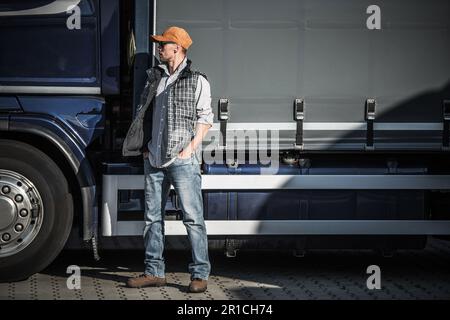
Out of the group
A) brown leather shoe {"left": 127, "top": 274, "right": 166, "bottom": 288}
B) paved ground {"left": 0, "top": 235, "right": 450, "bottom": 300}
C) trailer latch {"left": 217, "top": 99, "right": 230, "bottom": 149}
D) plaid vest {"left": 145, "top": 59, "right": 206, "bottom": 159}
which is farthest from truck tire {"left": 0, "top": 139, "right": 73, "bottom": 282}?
trailer latch {"left": 217, "top": 99, "right": 230, "bottom": 149}

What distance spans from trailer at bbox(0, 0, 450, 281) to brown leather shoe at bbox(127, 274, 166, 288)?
0.41 meters

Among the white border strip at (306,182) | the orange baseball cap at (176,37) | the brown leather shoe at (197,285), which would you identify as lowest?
the brown leather shoe at (197,285)

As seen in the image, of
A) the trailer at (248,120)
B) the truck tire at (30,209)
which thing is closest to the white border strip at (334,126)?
the trailer at (248,120)

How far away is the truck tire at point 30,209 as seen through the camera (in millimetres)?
8953

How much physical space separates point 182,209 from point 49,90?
54.2 inches

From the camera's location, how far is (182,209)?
28.8 feet

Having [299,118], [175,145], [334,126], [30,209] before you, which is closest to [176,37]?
[175,145]

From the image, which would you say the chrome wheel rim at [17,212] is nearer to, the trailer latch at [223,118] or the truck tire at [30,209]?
Answer: the truck tire at [30,209]

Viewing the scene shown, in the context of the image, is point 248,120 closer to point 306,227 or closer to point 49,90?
point 306,227

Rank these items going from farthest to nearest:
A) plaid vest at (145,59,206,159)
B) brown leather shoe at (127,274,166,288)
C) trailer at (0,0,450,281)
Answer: trailer at (0,0,450,281) → brown leather shoe at (127,274,166,288) → plaid vest at (145,59,206,159)

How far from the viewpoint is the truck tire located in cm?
895

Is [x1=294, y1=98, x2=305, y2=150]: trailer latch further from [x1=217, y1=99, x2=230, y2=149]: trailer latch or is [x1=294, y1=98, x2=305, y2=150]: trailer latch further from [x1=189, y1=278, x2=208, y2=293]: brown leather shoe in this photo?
[x1=189, y1=278, x2=208, y2=293]: brown leather shoe

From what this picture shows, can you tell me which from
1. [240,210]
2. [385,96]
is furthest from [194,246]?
[385,96]
